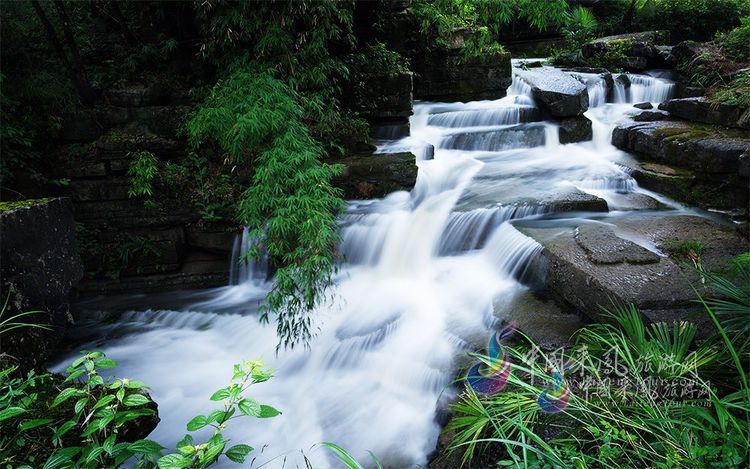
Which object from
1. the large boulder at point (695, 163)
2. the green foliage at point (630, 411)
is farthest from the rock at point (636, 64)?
the green foliage at point (630, 411)

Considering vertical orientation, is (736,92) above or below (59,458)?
above

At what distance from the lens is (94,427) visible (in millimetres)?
2014

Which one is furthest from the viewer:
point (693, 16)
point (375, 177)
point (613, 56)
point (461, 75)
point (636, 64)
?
point (693, 16)

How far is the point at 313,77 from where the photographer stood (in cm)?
628

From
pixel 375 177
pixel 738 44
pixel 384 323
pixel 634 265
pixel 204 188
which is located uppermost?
pixel 738 44

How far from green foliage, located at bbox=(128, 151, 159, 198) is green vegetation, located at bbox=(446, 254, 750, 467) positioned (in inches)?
196

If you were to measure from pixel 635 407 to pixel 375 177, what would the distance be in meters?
4.63

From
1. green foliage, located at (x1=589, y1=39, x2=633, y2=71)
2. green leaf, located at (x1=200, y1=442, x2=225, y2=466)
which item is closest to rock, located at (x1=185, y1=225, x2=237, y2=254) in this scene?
green leaf, located at (x1=200, y1=442, x2=225, y2=466)

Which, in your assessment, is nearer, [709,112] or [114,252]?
[114,252]

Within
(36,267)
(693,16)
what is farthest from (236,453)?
(693,16)

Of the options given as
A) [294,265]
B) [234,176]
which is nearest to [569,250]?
[294,265]

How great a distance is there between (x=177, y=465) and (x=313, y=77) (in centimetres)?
543

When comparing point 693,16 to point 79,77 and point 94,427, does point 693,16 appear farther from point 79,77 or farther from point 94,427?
point 94,427

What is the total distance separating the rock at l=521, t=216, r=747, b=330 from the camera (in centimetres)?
356
